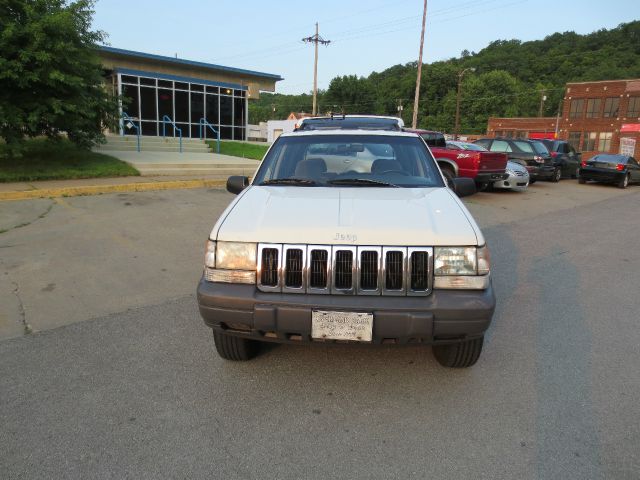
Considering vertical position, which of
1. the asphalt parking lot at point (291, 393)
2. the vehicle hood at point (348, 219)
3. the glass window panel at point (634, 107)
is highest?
the glass window panel at point (634, 107)

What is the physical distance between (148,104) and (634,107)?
52611 millimetres

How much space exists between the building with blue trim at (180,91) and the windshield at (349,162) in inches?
718

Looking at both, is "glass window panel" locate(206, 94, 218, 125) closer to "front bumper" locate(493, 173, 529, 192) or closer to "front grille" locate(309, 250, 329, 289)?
"front bumper" locate(493, 173, 529, 192)

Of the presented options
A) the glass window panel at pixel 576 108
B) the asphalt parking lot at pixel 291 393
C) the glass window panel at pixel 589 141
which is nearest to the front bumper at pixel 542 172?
the asphalt parking lot at pixel 291 393

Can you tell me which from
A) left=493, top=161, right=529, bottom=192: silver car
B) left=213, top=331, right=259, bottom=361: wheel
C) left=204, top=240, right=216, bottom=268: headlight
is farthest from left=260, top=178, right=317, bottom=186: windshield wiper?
left=493, top=161, right=529, bottom=192: silver car

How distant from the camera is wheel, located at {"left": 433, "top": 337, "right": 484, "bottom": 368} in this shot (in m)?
3.24

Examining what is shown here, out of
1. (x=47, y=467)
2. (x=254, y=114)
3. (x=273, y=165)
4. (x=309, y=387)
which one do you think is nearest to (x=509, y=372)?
(x=309, y=387)

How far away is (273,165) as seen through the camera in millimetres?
4363

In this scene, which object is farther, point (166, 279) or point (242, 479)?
point (166, 279)

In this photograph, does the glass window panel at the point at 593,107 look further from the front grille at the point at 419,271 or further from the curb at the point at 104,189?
the front grille at the point at 419,271

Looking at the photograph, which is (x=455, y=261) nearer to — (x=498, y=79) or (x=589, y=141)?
(x=589, y=141)

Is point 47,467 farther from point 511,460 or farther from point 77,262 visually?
point 77,262

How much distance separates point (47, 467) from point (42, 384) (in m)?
0.91

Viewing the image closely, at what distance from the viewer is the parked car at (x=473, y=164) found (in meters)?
12.7
